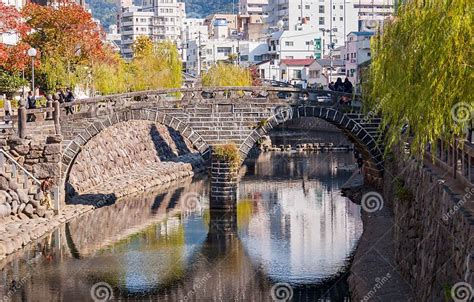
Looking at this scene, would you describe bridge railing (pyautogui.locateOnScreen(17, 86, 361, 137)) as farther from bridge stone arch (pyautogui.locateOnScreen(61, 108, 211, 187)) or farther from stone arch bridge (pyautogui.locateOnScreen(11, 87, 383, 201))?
bridge stone arch (pyautogui.locateOnScreen(61, 108, 211, 187))

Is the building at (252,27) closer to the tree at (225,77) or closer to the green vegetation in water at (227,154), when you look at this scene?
the tree at (225,77)

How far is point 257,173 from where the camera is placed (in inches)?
1953

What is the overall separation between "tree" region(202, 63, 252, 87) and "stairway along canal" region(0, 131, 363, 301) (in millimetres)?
26690

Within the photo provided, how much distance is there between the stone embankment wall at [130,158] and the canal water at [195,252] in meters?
2.56

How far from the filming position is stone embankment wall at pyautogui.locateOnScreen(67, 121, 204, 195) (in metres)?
40.4

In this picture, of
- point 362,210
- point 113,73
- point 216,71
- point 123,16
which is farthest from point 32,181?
point 123,16

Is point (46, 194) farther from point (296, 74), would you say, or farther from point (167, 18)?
point (167, 18)

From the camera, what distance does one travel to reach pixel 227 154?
115 ft

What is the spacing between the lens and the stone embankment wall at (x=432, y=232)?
46.2ft

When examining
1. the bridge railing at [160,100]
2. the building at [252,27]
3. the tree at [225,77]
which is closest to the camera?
the bridge railing at [160,100]

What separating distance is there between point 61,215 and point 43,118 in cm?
479

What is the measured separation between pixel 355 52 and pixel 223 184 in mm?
52479

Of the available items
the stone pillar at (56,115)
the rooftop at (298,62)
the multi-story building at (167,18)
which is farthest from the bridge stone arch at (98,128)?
the multi-story building at (167,18)

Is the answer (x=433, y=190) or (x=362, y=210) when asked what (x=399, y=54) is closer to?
(x=433, y=190)
